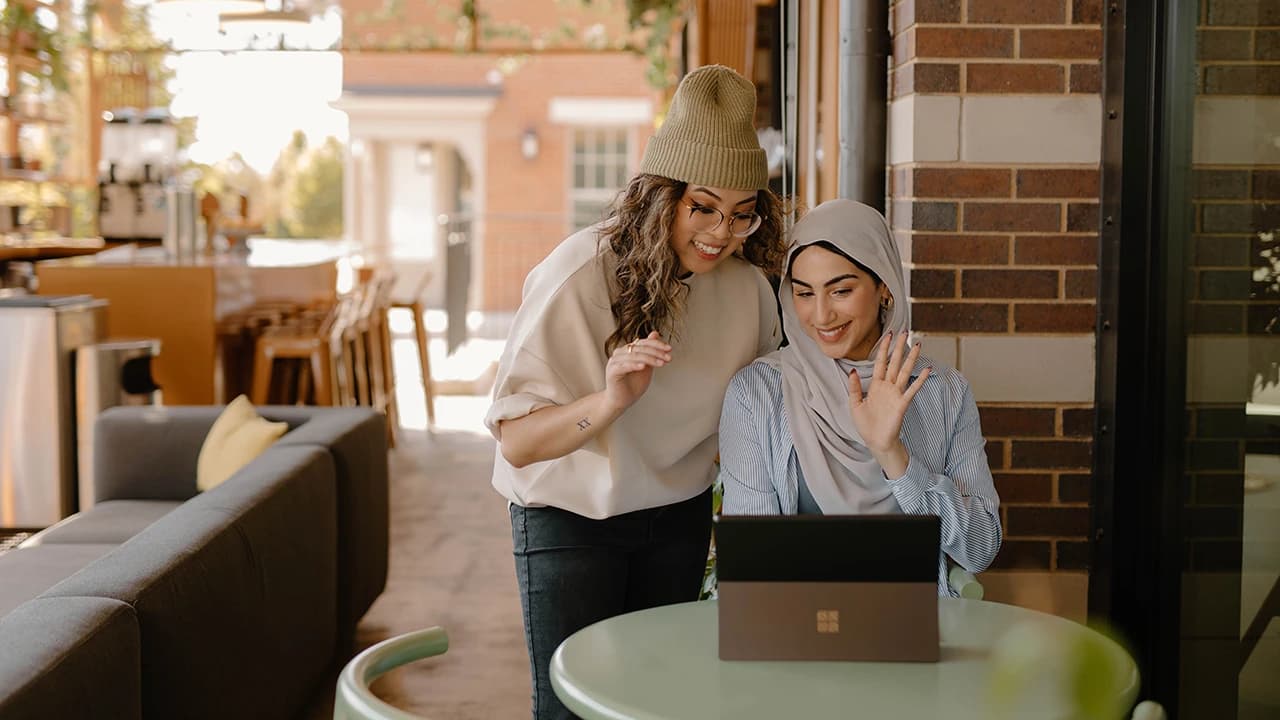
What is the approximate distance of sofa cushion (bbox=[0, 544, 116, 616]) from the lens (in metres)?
3.13

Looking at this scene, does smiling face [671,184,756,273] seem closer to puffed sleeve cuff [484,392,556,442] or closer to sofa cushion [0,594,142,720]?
puffed sleeve cuff [484,392,556,442]

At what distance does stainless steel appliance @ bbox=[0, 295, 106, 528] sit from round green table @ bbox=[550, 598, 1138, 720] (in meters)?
3.89

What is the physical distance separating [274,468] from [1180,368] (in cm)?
213

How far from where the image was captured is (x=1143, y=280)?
8.38ft

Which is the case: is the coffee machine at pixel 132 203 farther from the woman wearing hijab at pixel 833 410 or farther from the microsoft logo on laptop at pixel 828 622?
the microsoft logo on laptop at pixel 828 622

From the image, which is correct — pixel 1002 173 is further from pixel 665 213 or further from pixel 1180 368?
pixel 665 213

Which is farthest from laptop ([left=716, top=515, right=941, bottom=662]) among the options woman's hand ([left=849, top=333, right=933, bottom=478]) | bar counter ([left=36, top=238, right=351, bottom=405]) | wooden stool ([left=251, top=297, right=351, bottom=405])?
wooden stool ([left=251, top=297, right=351, bottom=405])

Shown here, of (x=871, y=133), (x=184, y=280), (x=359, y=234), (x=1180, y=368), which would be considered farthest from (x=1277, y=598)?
(x=359, y=234)

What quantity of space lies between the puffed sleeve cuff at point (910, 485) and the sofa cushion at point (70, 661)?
123cm

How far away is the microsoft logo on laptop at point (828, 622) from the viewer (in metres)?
1.61

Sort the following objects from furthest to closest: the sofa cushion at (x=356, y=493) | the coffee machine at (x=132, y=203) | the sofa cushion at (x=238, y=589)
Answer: the coffee machine at (x=132, y=203), the sofa cushion at (x=356, y=493), the sofa cushion at (x=238, y=589)

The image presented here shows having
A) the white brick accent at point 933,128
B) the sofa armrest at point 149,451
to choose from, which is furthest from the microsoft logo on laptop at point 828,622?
the sofa armrest at point 149,451

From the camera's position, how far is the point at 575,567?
213cm

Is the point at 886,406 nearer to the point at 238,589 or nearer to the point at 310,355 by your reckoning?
the point at 238,589
